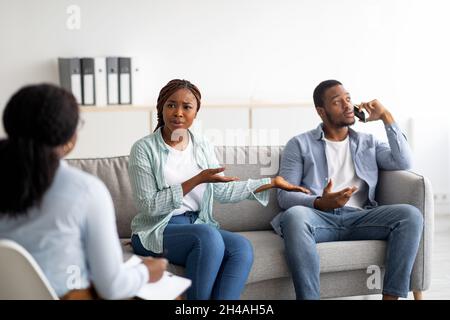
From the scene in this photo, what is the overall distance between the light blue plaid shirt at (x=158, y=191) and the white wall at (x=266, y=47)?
2164 mm

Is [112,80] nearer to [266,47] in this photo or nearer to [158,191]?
[266,47]

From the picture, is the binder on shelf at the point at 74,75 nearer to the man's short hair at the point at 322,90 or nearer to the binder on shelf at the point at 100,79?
the binder on shelf at the point at 100,79

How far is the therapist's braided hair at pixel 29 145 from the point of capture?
175 centimetres

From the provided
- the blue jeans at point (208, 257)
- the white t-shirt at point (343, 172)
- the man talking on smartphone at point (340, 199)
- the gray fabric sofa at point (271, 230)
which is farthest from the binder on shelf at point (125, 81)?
the blue jeans at point (208, 257)

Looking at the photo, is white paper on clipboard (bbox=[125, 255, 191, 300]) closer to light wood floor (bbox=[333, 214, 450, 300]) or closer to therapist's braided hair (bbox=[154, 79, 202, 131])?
therapist's braided hair (bbox=[154, 79, 202, 131])

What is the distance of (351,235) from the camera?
10.3ft

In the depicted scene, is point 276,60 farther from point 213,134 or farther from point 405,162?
point 405,162

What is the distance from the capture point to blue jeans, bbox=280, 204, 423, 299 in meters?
2.90

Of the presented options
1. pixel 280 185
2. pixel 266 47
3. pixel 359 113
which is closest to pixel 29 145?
pixel 280 185

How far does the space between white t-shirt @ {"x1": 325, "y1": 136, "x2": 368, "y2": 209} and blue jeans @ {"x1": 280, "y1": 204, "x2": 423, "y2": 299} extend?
0.11 meters

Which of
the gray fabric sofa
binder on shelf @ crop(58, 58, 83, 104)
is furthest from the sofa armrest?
binder on shelf @ crop(58, 58, 83, 104)

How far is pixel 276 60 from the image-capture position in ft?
17.6
